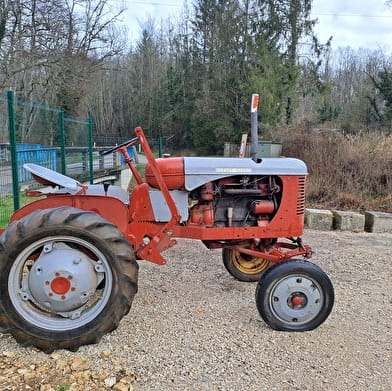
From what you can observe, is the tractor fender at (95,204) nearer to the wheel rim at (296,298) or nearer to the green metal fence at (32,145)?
the wheel rim at (296,298)

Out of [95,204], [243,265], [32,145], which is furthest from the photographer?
[32,145]

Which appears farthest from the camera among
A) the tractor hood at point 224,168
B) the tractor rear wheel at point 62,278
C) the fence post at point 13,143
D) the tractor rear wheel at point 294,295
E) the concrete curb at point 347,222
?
the concrete curb at point 347,222

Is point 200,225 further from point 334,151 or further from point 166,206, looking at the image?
point 334,151

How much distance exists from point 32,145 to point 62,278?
14.8 feet

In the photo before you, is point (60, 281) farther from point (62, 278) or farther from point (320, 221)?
point (320, 221)

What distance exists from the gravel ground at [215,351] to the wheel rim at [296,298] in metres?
0.15

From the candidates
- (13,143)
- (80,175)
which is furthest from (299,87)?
(13,143)

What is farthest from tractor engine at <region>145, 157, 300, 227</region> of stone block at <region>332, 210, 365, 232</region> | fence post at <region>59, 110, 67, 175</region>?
fence post at <region>59, 110, 67, 175</region>

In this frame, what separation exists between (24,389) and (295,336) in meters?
1.80

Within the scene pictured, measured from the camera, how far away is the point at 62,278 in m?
2.49

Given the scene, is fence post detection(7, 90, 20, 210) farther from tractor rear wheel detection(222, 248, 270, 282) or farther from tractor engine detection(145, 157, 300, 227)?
tractor rear wheel detection(222, 248, 270, 282)

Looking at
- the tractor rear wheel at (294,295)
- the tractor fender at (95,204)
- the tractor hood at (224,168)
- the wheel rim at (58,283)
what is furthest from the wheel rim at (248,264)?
the wheel rim at (58,283)

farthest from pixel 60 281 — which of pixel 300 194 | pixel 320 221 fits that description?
pixel 320 221

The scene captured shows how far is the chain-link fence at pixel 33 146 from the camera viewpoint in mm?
4832
